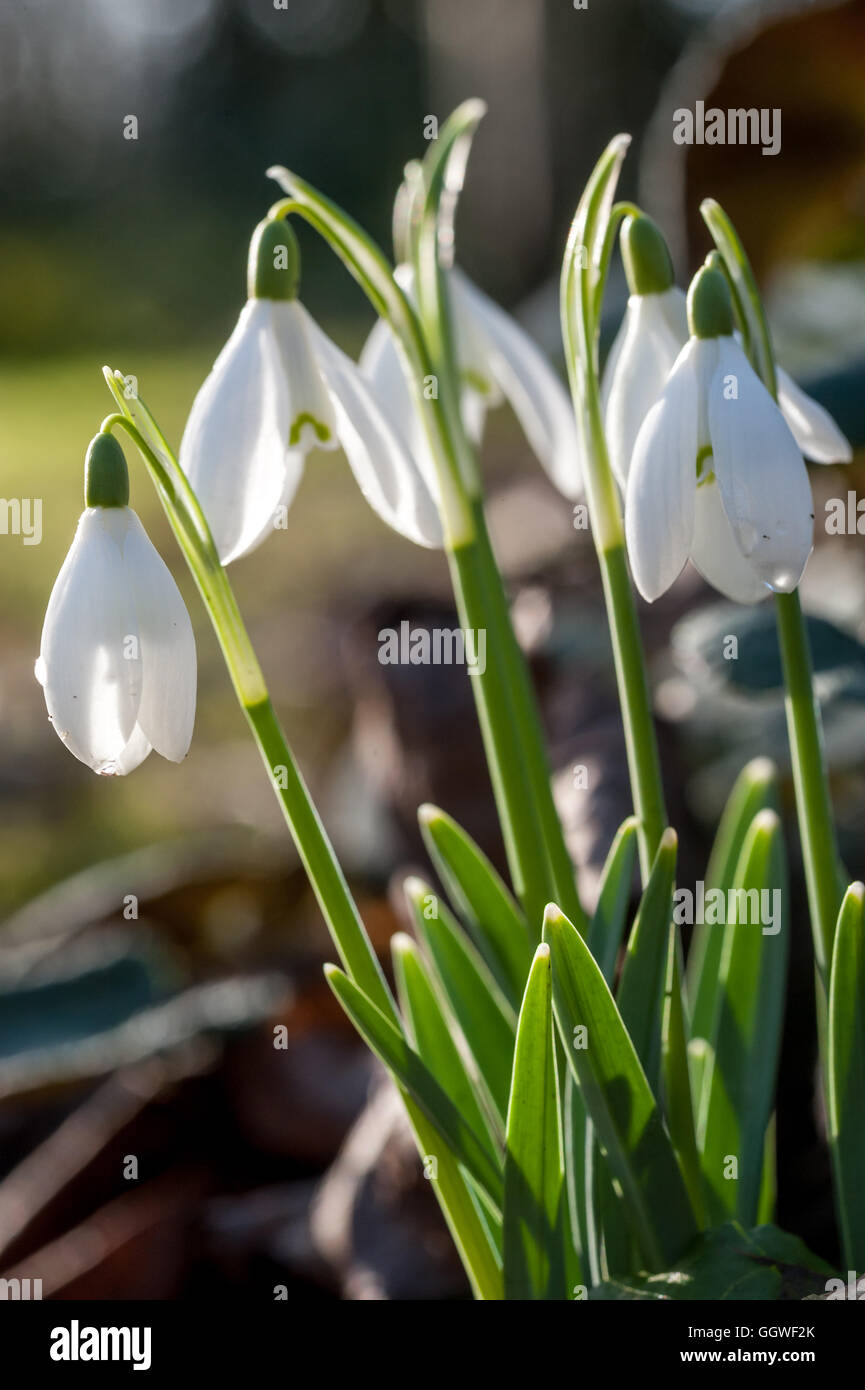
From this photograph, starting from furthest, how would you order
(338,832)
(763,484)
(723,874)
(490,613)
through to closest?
(338,832) < (723,874) < (490,613) < (763,484)

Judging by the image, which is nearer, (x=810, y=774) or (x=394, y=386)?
(x=810, y=774)

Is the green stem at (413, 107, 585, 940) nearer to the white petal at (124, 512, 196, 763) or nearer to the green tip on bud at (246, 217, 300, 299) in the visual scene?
the green tip on bud at (246, 217, 300, 299)

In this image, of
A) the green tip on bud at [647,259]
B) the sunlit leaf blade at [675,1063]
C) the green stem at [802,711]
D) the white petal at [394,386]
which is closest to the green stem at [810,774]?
the green stem at [802,711]

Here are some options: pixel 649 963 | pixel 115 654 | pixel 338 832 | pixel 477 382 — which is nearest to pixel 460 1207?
pixel 649 963

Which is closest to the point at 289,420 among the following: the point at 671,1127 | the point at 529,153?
the point at 671,1127

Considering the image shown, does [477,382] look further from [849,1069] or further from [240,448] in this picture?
[849,1069]

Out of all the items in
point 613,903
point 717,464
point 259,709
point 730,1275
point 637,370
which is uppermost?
point 637,370
